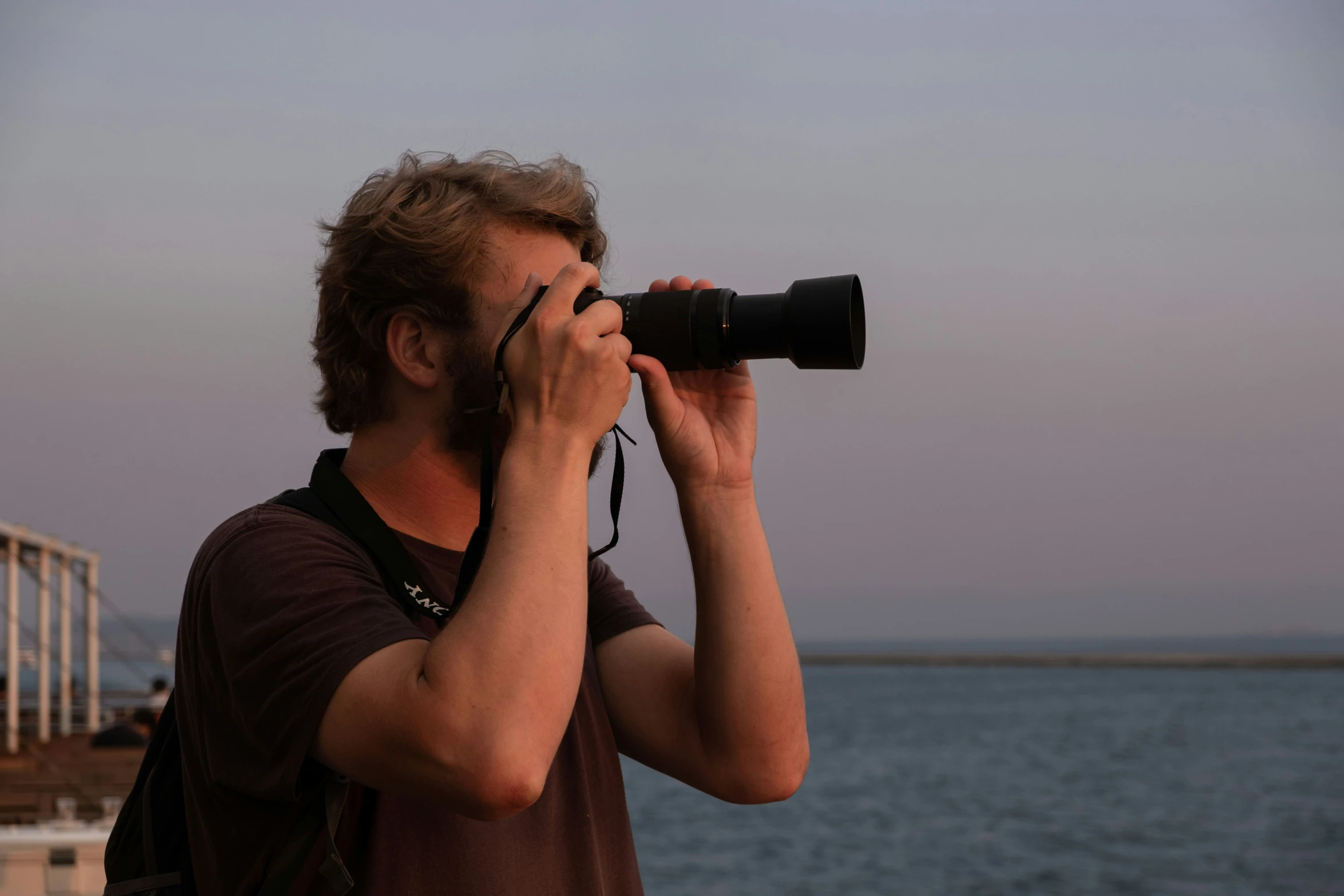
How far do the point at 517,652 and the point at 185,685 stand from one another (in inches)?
16.0

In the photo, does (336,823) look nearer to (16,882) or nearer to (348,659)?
(348,659)

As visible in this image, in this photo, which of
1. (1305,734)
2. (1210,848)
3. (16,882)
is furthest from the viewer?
(1305,734)

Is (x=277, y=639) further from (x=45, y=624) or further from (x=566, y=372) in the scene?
(x=45, y=624)

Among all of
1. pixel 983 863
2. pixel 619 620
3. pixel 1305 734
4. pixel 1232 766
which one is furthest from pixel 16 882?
pixel 1305 734

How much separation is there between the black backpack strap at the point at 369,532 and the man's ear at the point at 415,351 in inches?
6.8

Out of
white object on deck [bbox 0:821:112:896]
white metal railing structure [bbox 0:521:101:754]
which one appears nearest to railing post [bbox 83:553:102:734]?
white metal railing structure [bbox 0:521:101:754]

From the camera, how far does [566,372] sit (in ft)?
4.07

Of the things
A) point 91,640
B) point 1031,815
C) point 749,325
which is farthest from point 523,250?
point 1031,815

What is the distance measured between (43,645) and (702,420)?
9.74m

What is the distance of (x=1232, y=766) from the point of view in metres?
28.6

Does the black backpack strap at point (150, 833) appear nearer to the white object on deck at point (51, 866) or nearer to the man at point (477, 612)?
the man at point (477, 612)

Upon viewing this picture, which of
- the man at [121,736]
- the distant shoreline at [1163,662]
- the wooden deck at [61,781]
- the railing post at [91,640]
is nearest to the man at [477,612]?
the wooden deck at [61,781]

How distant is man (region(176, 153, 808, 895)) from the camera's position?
1108 mm

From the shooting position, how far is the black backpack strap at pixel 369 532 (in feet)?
4.37
